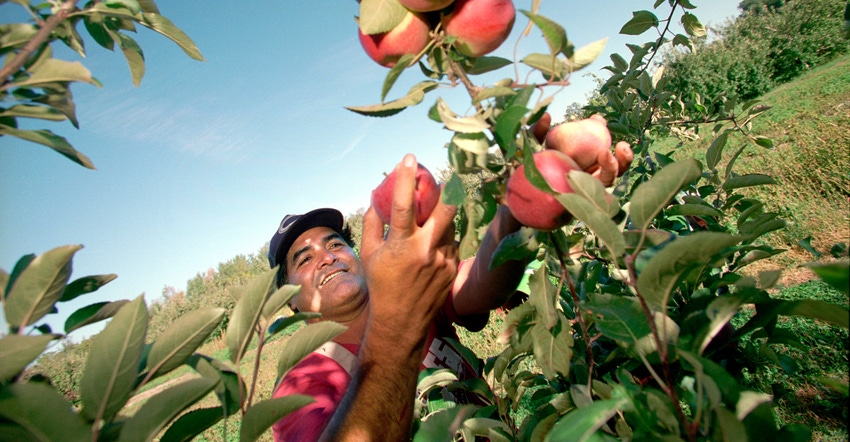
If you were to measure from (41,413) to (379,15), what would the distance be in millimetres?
584

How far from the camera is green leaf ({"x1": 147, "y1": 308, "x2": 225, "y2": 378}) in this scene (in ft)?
1.56

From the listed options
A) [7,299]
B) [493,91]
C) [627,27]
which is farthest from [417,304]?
[627,27]

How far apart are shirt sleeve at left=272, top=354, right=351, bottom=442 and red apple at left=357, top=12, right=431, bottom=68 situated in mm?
992

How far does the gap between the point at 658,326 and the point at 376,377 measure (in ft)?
2.50

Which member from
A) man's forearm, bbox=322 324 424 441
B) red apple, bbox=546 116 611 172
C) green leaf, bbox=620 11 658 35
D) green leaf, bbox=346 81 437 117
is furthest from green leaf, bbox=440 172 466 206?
green leaf, bbox=620 11 658 35

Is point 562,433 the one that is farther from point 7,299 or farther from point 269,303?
point 7,299

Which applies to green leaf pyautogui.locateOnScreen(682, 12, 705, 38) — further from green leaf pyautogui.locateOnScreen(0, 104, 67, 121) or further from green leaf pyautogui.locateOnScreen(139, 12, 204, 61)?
green leaf pyautogui.locateOnScreen(0, 104, 67, 121)

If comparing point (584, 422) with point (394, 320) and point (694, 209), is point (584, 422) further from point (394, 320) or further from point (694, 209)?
point (394, 320)

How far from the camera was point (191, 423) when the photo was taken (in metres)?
0.50

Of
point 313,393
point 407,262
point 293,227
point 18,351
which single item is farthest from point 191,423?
point 293,227

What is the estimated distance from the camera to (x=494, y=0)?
64 centimetres

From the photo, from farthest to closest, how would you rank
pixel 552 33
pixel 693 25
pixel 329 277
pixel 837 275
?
pixel 329 277
pixel 693 25
pixel 552 33
pixel 837 275

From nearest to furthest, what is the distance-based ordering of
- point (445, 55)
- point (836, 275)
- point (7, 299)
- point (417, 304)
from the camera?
point (836, 275)
point (7, 299)
point (445, 55)
point (417, 304)

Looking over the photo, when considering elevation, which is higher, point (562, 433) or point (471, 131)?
point (471, 131)
